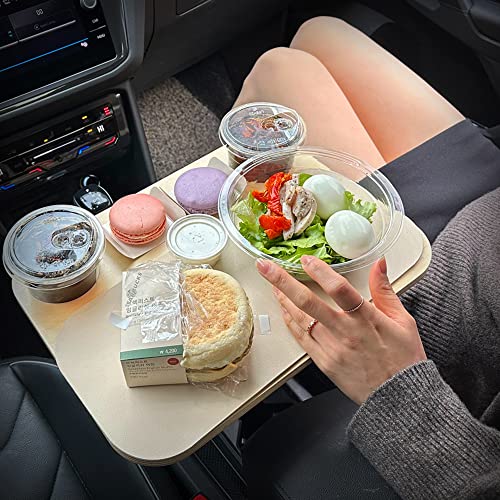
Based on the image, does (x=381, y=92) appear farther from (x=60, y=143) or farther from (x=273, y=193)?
(x=60, y=143)

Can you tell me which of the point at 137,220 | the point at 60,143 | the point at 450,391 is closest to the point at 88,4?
the point at 60,143

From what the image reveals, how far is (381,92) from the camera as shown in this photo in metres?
1.30

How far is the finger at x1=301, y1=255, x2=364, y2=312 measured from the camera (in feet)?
2.65

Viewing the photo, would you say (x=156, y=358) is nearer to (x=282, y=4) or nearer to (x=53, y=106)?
(x=53, y=106)

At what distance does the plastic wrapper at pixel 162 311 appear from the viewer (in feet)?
2.50

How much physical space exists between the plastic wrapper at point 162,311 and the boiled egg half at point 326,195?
0.23 meters

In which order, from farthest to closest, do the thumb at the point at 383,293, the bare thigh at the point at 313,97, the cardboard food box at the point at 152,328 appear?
the bare thigh at the point at 313,97 < the thumb at the point at 383,293 < the cardboard food box at the point at 152,328

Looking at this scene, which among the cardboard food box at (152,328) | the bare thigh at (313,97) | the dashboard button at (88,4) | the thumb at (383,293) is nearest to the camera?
the cardboard food box at (152,328)

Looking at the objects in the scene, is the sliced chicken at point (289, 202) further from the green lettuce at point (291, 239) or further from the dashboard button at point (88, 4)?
the dashboard button at point (88, 4)

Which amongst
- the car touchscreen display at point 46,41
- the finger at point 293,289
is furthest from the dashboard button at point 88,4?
the finger at point 293,289

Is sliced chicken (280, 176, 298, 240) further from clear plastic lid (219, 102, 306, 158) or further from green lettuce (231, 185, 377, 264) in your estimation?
clear plastic lid (219, 102, 306, 158)

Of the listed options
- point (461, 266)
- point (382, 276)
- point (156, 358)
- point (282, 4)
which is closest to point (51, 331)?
point (156, 358)

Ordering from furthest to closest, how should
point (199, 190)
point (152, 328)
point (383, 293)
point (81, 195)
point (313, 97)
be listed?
point (313, 97) < point (81, 195) < point (199, 190) < point (383, 293) < point (152, 328)

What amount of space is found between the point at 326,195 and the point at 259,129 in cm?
20
